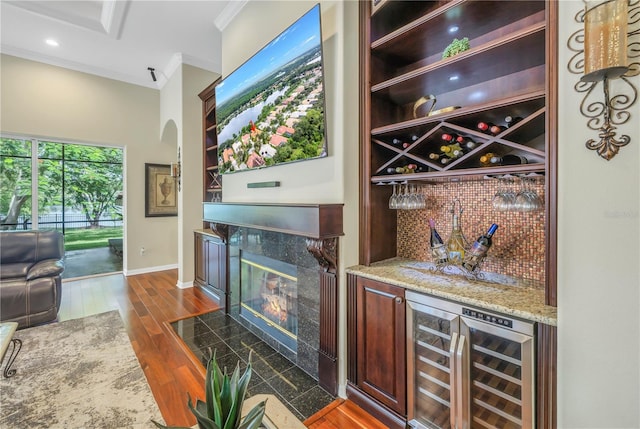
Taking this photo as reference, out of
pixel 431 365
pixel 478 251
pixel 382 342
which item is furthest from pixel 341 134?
pixel 431 365

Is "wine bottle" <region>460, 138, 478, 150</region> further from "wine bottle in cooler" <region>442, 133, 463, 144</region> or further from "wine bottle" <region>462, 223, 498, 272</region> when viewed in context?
"wine bottle" <region>462, 223, 498, 272</region>

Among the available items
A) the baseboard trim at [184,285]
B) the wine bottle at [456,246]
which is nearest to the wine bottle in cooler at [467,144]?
the wine bottle at [456,246]

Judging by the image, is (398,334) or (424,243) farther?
(424,243)

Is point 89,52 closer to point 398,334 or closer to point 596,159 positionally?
point 398,334

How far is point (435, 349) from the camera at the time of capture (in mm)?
1547

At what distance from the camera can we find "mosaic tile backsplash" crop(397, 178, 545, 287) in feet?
5.31

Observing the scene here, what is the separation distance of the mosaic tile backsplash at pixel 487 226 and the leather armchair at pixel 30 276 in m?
3.77

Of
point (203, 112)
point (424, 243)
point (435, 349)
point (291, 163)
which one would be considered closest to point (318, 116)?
point (291, 163)

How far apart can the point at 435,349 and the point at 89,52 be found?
5924 mm

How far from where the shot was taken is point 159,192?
216 inches

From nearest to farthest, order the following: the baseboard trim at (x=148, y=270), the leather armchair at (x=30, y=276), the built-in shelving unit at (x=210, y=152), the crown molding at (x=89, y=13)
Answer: the leather armchair at (x=30, y=276) < the crown molding at (x=89, y=13) < the built-in shelving unit at (x=210, y=152) < the baseboard trim at (x=148, y=270)

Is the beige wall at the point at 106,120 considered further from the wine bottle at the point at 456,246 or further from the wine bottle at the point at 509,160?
the wine bottle at the point at 509,160

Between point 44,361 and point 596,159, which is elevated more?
point 596,159

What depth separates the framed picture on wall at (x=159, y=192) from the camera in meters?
5.33
